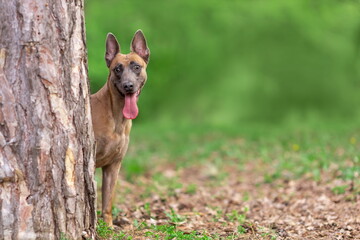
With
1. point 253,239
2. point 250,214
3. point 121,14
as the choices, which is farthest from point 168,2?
point 253,239

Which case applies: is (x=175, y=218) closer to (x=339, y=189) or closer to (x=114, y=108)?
(x=114, y=108)

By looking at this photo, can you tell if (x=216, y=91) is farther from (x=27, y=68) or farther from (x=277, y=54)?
(x=27, y=68)

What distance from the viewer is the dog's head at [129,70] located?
17.2 feet

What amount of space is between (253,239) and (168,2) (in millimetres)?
16359

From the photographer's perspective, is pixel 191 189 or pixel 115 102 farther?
pixel 191 189

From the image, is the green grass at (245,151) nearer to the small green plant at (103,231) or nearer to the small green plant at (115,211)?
the small green plant at (115,211)

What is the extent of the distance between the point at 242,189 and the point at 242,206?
52.3 inches

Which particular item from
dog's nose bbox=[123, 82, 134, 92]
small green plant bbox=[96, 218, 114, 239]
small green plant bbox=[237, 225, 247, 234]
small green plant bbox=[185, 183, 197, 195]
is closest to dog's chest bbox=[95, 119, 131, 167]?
dog's nose bbox=[123, 82, 134, 92]

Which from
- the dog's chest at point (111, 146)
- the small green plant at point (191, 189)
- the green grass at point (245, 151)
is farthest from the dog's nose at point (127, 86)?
the green grass at point (245, 151)

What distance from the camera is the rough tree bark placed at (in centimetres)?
412

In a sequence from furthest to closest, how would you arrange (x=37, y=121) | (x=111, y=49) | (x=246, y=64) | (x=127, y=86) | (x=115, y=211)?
(x=246, y=64) → (x=115, y=211) → (x=111, y=49) → (x=127, y=86) → (x=37, y=121)

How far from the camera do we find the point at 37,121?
13.6 feet

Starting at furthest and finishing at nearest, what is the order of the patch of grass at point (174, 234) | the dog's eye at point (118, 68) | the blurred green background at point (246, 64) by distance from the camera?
the blurred green background at point (246, 64), the dog's eye at point (118, 68), the patch of grass at point (174, 234)

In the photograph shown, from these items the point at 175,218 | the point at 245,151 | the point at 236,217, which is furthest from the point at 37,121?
the point at 245,151
